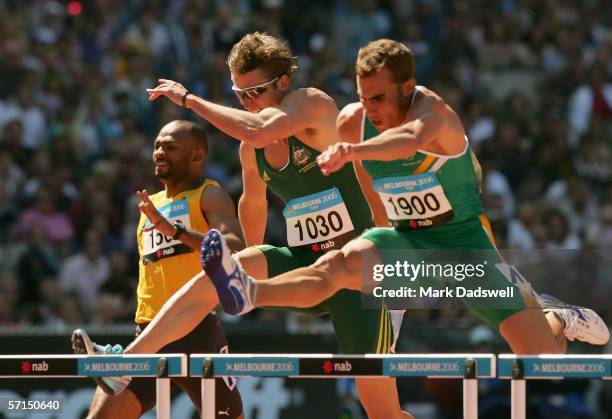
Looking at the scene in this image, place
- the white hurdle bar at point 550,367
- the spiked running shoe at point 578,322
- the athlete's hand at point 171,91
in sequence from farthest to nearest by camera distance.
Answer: the spiked running shoe at point 578,322 < the athlete's hand at point 171,91 < the white hurdle bar at point 550,367

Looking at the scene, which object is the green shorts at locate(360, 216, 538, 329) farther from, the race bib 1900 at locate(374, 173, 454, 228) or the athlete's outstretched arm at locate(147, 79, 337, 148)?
the athlete's outstretched arm at locate(147, 79, 337, 148)

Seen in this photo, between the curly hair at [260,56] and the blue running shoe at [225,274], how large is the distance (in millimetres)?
1459

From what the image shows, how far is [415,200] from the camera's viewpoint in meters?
7.33

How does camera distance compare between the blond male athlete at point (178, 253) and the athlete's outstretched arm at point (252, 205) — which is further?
the athlete's outstretched arm at point (252, 205)

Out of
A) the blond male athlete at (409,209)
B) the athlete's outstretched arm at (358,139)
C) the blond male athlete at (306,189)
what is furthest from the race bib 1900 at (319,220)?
the blond male athlete at (409,209)

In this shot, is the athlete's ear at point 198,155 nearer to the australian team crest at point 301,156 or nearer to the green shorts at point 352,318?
the australian team crest at point 301,156

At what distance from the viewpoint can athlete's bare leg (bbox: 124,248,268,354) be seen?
745cm

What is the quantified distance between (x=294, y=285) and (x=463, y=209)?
1.06 metres

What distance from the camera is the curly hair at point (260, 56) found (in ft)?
26.2

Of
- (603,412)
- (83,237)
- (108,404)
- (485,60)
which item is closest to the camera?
(108,404)

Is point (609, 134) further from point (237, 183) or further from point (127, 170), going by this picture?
point (127, 170)

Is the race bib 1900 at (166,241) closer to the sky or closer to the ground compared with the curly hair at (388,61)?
closer to the ground

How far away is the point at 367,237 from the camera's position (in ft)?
24.2

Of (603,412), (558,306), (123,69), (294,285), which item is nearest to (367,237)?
(294,285)
